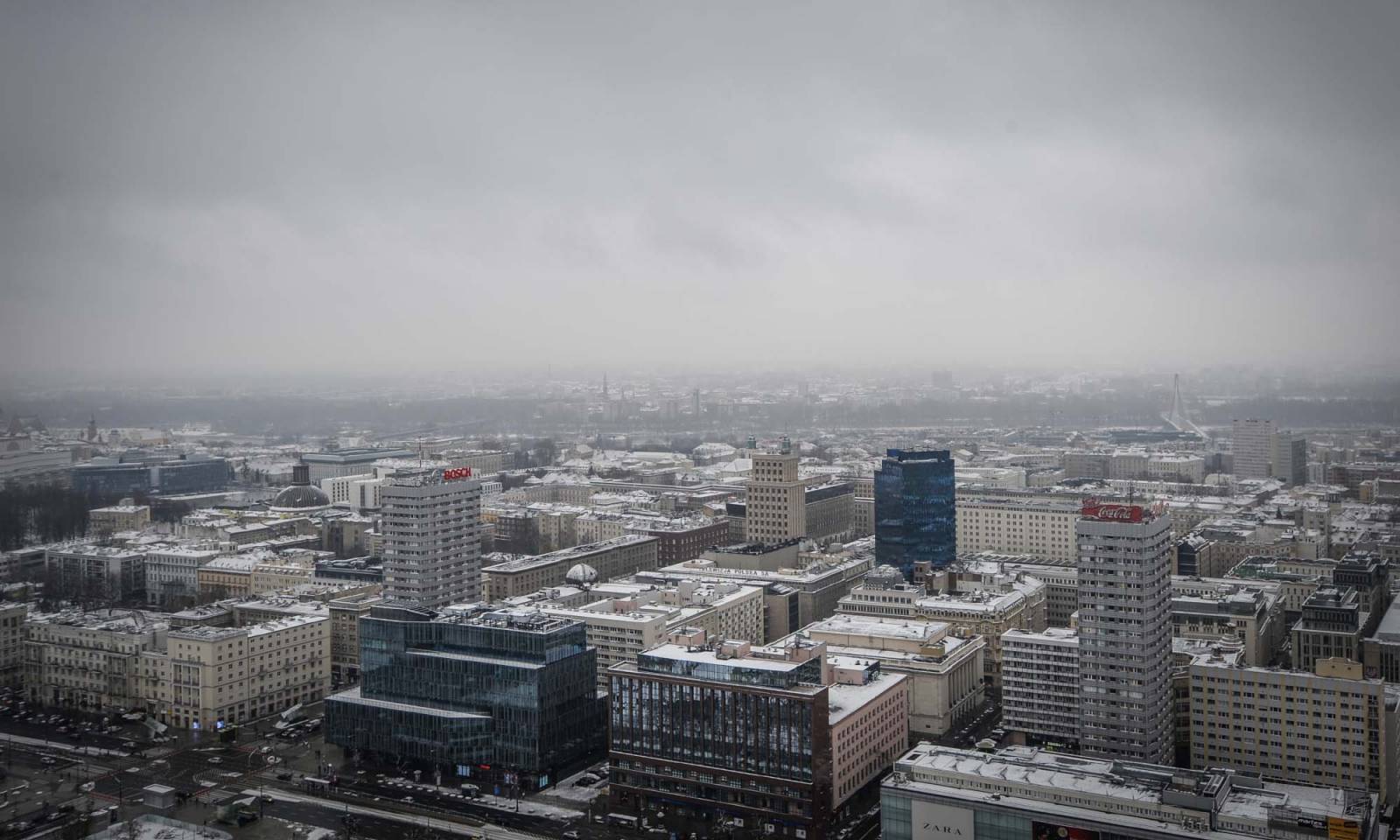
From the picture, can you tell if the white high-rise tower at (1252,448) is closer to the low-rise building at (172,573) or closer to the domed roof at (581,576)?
the domed roof at (581,576)

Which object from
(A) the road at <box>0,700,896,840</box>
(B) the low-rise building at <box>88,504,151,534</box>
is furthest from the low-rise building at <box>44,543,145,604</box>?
(A) the road at <box>0,700,896,840</box>

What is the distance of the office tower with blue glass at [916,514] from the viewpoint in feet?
120

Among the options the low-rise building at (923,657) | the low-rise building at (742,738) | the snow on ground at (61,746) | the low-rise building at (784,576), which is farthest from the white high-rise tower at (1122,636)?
the snow on ground at (61,746)

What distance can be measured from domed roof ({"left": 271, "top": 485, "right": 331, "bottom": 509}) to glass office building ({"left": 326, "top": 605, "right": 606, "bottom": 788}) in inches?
1159

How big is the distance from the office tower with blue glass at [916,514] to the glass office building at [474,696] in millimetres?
16092

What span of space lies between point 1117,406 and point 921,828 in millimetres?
52592

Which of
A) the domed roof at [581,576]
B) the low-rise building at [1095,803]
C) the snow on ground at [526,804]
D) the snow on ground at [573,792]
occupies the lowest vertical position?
the snow on ground at [573,792]

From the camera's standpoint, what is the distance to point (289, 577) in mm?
35156

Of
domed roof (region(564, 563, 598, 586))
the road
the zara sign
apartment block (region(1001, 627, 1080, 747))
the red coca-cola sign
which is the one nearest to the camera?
the zara sign

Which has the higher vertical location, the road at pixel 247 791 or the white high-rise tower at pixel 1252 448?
the white high-rise tower at pixel 1252 448

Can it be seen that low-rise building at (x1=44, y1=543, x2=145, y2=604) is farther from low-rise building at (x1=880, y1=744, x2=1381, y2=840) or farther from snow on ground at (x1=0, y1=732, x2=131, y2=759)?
low-rise building at (x1=880, y1=744, x2=1381, y2=840)

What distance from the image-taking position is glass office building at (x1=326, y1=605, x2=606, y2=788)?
2145cm

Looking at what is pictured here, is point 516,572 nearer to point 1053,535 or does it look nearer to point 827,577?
point 827,577

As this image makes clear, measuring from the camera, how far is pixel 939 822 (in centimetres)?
1680
